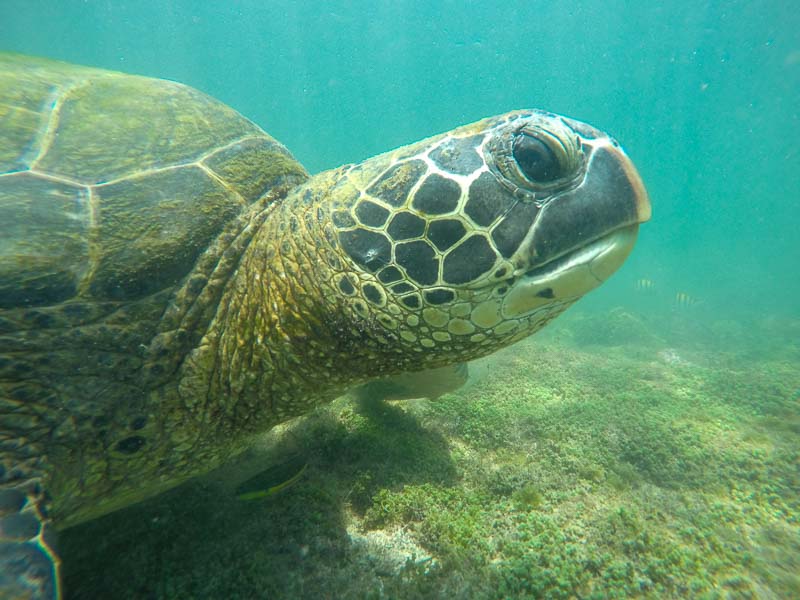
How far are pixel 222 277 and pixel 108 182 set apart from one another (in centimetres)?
70

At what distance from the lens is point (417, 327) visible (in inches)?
65.6

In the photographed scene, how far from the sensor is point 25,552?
3.71ft

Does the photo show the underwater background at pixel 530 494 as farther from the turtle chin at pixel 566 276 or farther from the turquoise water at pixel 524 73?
the turquoise water at pixel 524 73

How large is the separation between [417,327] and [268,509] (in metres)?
1.35

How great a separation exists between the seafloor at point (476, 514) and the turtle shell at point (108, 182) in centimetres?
128

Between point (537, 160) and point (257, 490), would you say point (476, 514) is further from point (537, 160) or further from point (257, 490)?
point (537, 160)

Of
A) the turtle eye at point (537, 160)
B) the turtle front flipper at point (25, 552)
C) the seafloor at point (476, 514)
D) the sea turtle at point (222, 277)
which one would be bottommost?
the seafloor at point (476, 514)

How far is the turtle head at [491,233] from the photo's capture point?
1538 millimetres

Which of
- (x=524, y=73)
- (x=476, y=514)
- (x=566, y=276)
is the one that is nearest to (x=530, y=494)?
(x=476, y=514)

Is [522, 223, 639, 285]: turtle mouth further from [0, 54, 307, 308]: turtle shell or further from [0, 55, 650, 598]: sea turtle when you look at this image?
[0, 54, 307, 308]: turtle shell

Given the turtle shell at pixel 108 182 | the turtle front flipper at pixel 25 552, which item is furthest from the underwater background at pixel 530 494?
the turtle shell at pixel 108 182

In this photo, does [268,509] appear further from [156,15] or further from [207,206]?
[156,15]

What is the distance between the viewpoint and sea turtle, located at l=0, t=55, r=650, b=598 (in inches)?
58.9

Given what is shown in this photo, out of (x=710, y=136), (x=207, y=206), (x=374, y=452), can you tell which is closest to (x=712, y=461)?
(x=374, y=452)
